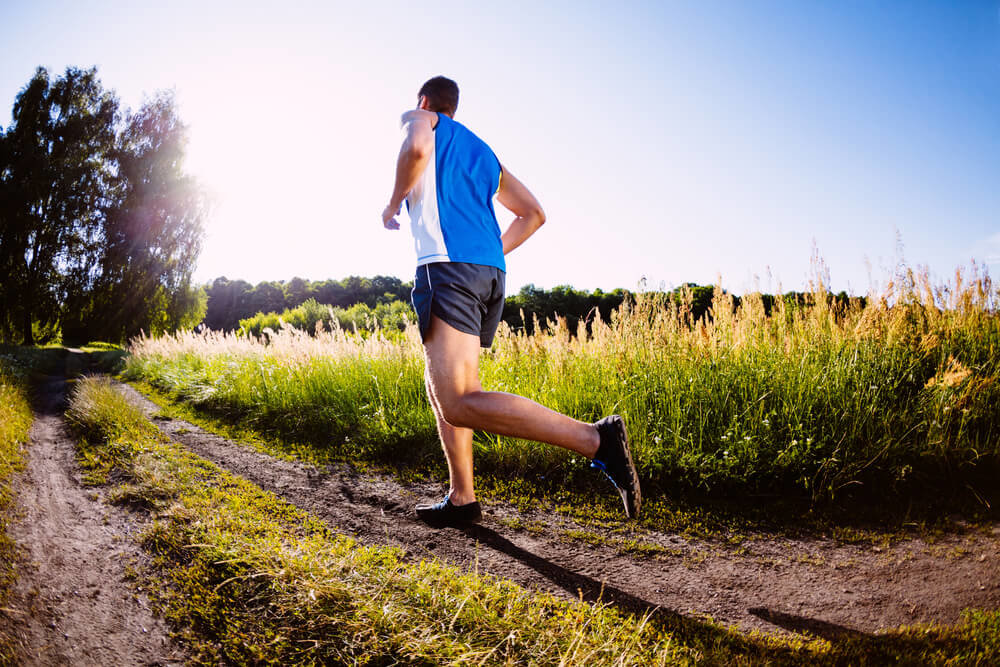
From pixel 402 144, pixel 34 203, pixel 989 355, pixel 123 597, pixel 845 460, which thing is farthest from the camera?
pixel 34 203

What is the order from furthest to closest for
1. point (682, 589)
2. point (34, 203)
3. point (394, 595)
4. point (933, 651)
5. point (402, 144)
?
point (34, 203) < point (402, 144) < point (682, 589) < point (394, 595) < point (933, 651)

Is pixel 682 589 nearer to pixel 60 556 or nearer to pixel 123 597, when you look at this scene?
pixel 123 597

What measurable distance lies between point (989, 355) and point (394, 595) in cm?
492

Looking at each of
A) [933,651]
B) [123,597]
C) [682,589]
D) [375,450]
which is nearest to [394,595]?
[123,597]

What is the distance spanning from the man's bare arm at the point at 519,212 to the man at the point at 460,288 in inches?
13.0

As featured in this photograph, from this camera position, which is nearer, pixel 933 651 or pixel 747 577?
pixel 933 651

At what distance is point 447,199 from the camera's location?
2.22 m

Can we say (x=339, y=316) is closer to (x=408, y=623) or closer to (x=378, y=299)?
(x=378, y=299)

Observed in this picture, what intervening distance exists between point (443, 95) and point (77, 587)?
2.67 metres

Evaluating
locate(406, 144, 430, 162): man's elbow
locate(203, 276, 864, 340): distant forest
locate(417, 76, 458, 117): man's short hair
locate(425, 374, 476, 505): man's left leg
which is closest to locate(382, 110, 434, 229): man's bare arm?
locate(406, 144, 430, 162): man's elbow

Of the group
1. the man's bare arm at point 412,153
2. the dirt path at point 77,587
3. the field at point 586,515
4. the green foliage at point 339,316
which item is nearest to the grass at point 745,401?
the field at point 586,515

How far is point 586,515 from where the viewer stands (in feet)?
9.31

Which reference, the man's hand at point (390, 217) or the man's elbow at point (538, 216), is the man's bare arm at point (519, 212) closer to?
the man's elbow at point (538, 216)

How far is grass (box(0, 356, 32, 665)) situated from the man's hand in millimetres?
1989
